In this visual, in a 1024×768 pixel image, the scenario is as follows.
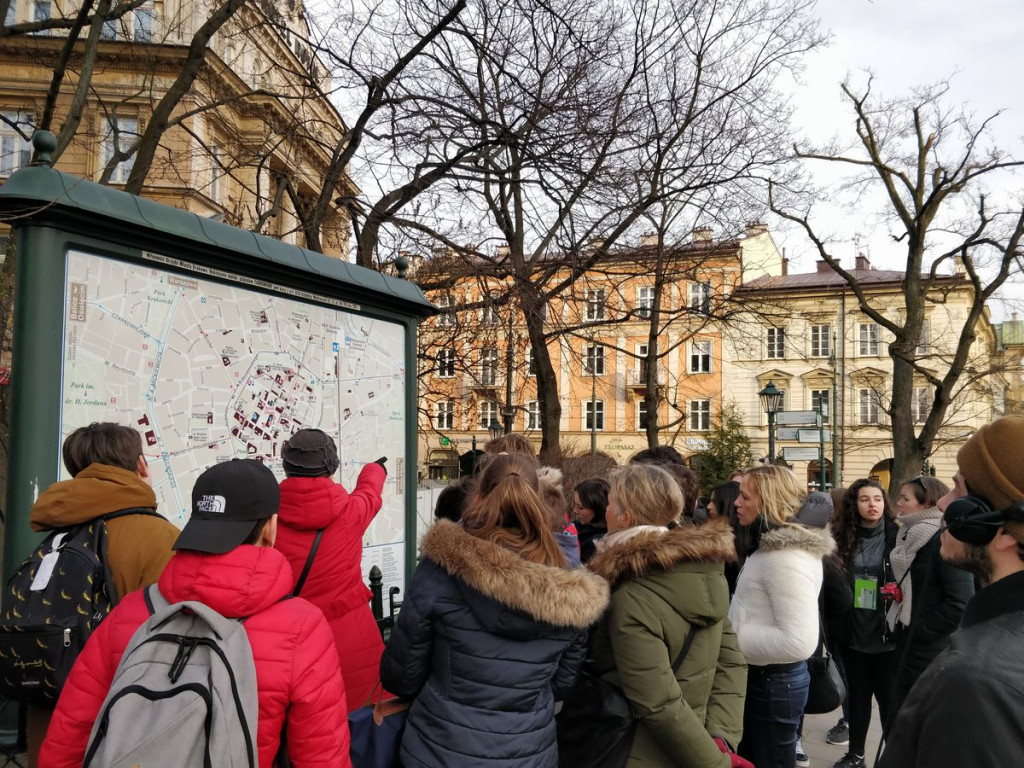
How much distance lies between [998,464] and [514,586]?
1.43 m

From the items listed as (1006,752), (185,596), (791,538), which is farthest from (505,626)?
(791,538)

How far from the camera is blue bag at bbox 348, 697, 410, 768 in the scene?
2.81 m

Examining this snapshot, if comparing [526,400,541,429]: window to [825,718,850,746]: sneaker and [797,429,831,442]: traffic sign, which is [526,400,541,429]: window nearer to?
[797,429,831,442]: traffic sign

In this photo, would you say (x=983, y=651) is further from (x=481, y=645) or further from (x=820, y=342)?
(x=820, y=342)

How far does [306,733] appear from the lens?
2137 millimetres

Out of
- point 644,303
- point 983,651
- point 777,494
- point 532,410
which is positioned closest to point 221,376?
point 777,494

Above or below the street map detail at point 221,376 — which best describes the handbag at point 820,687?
below

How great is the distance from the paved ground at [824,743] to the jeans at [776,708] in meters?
1.94

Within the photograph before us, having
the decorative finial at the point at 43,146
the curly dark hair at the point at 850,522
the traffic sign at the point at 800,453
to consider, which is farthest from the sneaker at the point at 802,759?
the traffic sign at the point at 800,453

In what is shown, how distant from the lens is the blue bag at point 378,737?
2809mm

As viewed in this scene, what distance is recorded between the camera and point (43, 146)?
3863 mm

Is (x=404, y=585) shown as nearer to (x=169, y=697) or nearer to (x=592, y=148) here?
(x=169, y=697)

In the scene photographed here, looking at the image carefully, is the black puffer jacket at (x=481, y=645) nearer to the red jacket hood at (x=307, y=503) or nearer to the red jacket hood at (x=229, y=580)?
the red jacket hood at (x=229, y=580)

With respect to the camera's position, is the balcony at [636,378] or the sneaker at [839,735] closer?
the sneaker at [839,735]
